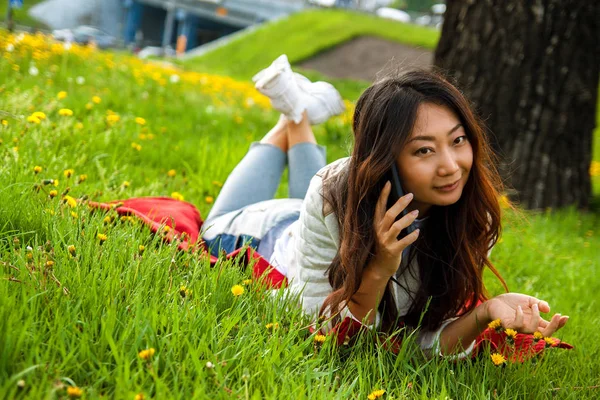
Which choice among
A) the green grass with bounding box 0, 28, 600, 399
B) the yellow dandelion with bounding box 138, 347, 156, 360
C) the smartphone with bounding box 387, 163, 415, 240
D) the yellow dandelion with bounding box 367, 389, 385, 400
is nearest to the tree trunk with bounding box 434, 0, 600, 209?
the green grass with bounding box 0, 28, 600, 399

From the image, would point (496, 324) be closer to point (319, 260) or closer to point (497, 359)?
point (497, 359)

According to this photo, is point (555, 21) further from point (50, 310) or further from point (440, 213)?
point (50, 310)

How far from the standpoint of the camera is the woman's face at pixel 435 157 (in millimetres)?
2025

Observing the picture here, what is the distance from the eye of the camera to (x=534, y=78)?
4.81 m

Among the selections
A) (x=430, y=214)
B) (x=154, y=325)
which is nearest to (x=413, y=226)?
(x=430, y=214)

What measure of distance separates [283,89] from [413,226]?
1.05 meters

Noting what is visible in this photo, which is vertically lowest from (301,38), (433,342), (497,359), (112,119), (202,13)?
(433,342)

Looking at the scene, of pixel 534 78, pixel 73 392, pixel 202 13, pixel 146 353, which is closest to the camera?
pixel 73 392

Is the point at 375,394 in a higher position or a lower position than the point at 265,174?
lower

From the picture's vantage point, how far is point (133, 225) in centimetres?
237

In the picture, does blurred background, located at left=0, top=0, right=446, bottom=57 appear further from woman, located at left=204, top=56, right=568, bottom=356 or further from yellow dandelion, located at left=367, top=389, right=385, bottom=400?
yellow dandelion, located at left=367, top=389, right=385, bottom=400

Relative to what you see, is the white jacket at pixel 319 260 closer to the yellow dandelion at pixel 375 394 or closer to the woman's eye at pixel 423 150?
the woman's eye at pixel 423 150

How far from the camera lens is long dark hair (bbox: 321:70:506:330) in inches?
80.7

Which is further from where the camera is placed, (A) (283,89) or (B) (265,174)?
(B) (265,174)
